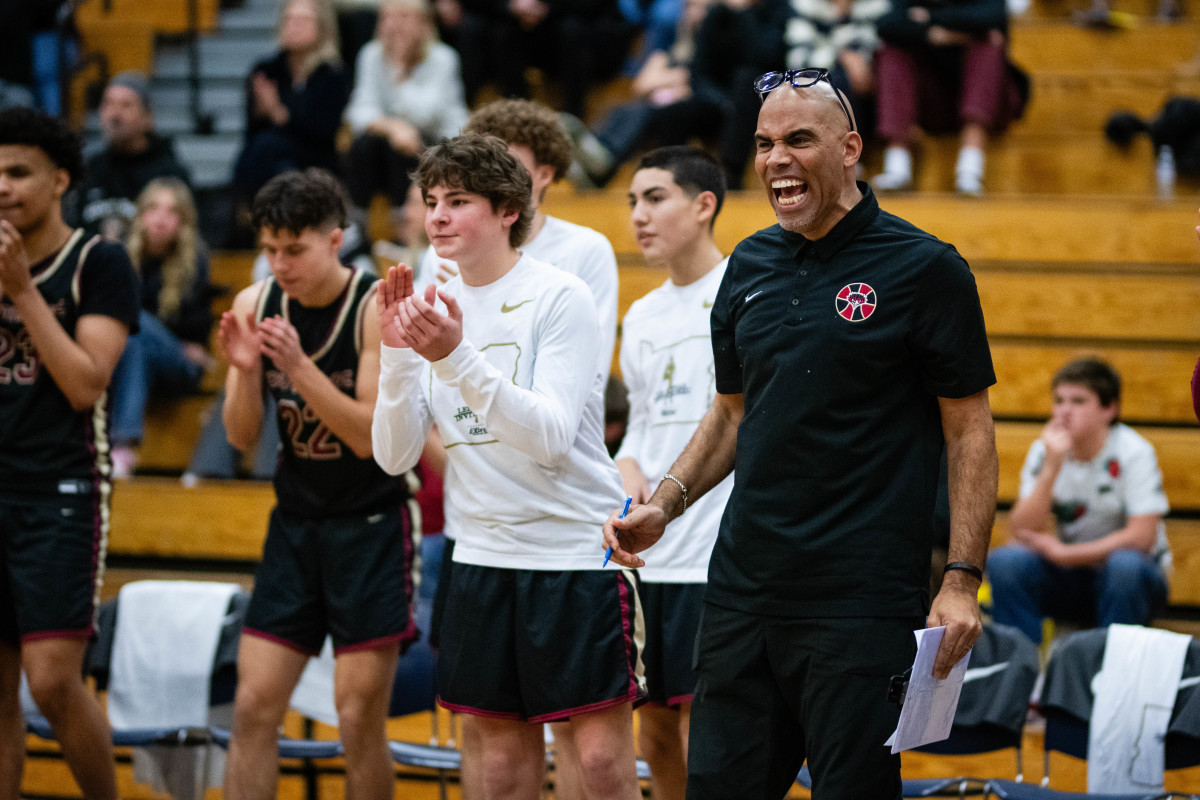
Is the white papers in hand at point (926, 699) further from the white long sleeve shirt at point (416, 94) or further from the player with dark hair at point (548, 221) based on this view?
the white long sleeve shirt at point (416, 94)

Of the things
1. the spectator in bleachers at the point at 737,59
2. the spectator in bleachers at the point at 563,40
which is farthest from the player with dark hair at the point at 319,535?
the spectator in bleachers at the point at 563,40

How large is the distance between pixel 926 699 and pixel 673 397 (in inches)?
56.0

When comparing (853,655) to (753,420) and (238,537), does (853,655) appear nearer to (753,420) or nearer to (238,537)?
(753,420)

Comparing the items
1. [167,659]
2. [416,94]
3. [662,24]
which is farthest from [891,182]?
[167,659]

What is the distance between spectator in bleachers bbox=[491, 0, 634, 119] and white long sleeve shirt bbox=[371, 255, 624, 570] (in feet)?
17.3

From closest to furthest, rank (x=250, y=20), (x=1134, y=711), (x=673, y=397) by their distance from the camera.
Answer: (x=673, y=397) → (x=1134, y=711) → (x=250, y=20)

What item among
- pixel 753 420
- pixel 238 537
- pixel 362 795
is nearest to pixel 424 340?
pixel 753 420

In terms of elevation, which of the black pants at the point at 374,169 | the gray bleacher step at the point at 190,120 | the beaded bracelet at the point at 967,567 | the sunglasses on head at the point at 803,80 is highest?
the gray bleacher step at the point at 190,120

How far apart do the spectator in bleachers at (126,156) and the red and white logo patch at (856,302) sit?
18.7 feet

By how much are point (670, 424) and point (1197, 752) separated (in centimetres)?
194

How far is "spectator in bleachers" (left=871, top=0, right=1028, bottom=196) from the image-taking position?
6672 millimetres

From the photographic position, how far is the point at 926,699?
2.34 metres

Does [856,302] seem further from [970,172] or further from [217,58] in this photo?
[217,58]

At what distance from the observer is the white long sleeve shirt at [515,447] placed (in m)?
2.93
